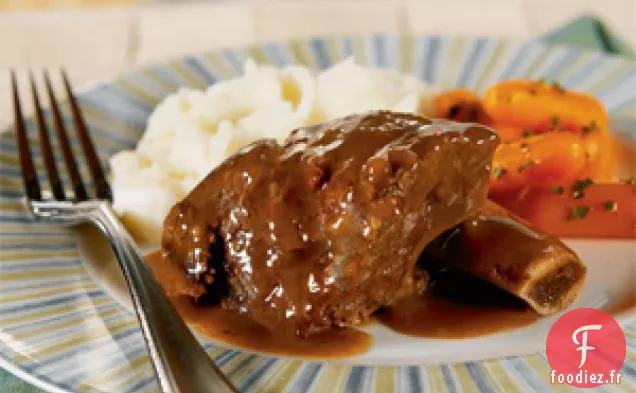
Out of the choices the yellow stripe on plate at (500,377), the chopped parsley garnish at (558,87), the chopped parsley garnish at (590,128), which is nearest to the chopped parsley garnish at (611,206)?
the chopped parsley garnish at (590,128)

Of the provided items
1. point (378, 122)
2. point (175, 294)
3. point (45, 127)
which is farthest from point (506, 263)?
point (45, 127)

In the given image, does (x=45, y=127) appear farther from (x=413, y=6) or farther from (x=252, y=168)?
(x=413, y=6)

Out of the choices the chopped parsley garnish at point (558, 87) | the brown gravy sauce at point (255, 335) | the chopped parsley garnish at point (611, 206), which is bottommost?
the brown gravy sauce at point (255, 335)

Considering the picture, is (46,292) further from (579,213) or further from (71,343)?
(579,213)

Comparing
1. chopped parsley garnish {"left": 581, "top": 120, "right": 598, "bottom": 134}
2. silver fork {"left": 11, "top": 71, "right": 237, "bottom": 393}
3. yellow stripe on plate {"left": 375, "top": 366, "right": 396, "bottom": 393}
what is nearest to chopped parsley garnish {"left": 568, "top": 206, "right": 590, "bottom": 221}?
chopped parsley garnish {"left": 581, "top": 120, "right": 598, "bottom": 134}

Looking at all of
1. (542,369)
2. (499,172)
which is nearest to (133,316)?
(542,369)

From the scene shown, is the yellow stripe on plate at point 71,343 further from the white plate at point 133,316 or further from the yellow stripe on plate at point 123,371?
the yellow stripe on plate at point 123,371
